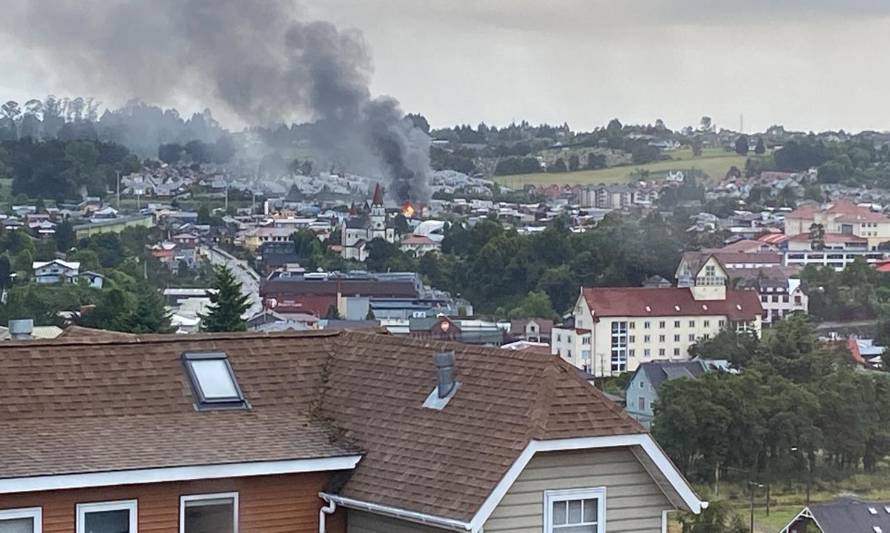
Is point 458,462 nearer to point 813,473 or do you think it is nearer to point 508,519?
point 508,519

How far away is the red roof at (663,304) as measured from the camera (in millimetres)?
59347

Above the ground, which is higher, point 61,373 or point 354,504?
point 61,373

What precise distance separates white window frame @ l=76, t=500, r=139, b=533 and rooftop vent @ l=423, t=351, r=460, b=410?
116cm

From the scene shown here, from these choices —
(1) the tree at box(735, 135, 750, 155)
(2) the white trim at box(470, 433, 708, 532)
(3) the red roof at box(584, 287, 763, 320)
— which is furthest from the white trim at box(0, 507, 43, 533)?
(1) the tree at box(735, 135, 750, 155)

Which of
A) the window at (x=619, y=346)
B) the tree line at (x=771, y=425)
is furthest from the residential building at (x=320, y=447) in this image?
the window at (x=619, y=346)

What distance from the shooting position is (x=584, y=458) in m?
6.58

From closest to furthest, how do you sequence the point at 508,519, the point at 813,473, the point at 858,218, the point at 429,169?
the point at 508,519 < the point at 813,473 < the point at 858,218 < the point at 429,169

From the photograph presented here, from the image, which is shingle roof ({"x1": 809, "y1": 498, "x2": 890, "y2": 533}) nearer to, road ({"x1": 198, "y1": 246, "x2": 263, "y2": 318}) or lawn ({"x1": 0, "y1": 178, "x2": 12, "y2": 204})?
road ({"x1": 198, "y1": 246, "x2": 263, "y2": 318})

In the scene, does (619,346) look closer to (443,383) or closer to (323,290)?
(323,290)

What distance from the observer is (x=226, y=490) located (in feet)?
21.9

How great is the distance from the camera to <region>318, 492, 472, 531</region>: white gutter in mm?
6270

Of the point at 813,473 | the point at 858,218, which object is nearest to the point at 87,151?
the point at 858,218

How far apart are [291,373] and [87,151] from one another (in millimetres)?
98234

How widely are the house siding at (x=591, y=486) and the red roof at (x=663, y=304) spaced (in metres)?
51.8
